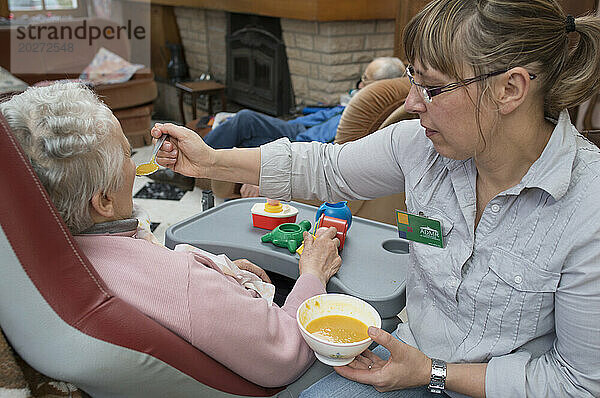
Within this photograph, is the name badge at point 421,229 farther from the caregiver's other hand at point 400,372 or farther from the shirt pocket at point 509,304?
the caregiver's other hand at point 400,372

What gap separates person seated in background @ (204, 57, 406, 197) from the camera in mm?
3167

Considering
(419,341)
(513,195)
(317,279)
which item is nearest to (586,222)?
(513,195)

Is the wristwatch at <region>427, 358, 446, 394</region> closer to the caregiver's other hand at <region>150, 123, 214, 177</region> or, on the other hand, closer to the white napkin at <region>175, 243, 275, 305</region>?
the white napkin at <region>175, 243, 275, 305</region>

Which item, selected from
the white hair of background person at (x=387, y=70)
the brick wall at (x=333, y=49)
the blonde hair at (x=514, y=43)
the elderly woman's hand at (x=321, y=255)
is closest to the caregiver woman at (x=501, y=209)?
the blonde hair at (x=514, y=43)

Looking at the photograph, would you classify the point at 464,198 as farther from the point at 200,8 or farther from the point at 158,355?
the point at 200,8

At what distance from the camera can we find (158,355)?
85cm

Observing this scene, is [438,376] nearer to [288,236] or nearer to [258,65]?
Result: [288,236]

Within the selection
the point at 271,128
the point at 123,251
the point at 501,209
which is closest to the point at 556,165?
the point at 501,209

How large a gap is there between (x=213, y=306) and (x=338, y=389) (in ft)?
1.23

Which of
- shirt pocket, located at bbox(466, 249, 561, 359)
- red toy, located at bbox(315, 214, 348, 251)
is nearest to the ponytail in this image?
shirt pocket, located at bbox(466, 249, 561, 359)

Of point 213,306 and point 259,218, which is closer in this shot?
point 213,306

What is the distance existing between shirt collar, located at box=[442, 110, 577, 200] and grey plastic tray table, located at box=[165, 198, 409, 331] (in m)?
0.43

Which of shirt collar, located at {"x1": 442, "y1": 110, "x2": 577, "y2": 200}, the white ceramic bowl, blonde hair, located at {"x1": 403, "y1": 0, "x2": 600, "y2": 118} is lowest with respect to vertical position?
the white ceramic bowl

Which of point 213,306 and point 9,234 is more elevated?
point 9,234
